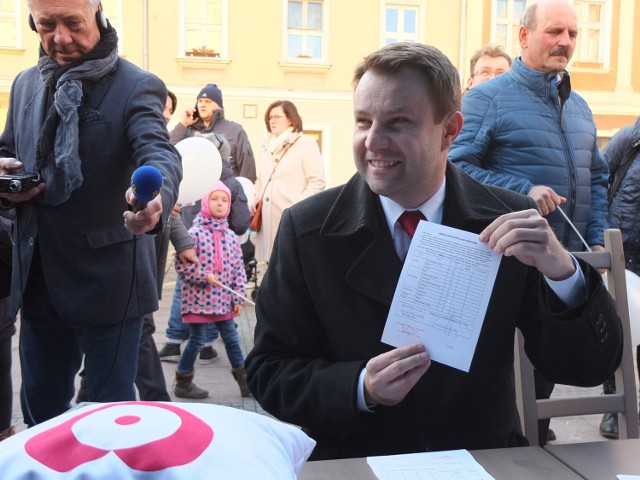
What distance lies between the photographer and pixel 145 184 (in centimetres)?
190

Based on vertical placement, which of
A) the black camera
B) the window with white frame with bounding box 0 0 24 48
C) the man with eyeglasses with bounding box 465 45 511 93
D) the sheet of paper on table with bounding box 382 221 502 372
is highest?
the window with white frame with bounding box 0 0 24 48

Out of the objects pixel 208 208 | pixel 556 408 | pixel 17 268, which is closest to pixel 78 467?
pixel 556 408

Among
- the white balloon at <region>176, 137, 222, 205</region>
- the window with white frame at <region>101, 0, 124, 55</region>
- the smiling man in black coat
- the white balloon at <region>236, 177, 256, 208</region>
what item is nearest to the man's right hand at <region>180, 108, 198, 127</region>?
the white balloon at <region>236, 177, 256, 208</region>

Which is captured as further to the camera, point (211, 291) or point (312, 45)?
point (312, 45)

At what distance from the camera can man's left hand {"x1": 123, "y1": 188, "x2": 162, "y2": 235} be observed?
6.48 feet

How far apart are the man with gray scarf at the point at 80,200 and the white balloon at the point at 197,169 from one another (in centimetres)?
213

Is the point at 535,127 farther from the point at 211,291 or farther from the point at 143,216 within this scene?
the point at 211,291

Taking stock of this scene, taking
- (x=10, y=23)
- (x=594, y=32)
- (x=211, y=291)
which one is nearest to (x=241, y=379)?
(x=211, y=291)

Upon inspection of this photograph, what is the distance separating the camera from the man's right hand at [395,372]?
56.2 inches

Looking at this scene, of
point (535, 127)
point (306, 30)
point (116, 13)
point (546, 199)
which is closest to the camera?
point (546, 199)

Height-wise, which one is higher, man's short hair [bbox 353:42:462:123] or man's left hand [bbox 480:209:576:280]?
man's short hair [bbox 353:42:462:123]

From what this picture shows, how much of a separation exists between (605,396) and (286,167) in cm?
447

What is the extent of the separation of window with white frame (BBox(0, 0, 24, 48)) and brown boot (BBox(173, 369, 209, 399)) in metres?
12.9

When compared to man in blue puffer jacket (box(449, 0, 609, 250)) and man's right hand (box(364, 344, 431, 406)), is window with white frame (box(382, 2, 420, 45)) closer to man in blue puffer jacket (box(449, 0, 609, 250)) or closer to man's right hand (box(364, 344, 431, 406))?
man in blue puffer jacket (box(449, 0, 609, 250))
